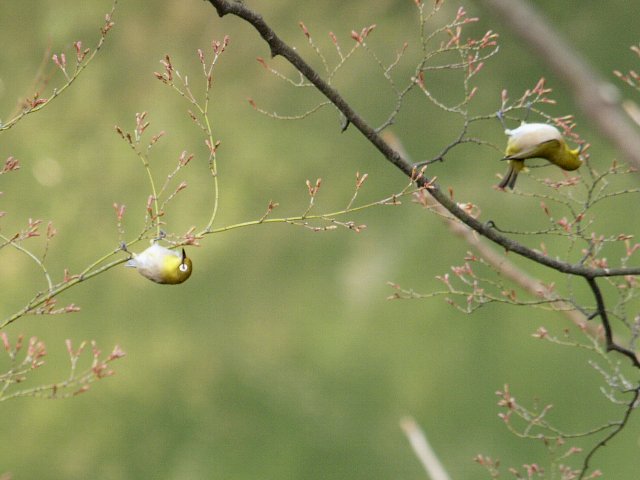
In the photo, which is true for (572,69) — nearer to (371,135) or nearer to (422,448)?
(371,135)

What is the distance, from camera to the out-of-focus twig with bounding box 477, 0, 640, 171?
769 mm

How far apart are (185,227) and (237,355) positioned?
1.51 feet

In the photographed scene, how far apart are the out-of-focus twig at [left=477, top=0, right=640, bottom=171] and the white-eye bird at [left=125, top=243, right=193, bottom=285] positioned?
42 cm

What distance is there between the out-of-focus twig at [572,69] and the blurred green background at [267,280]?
1.96 meters

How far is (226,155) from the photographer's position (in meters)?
2.96

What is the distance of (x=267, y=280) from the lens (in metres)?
2.95

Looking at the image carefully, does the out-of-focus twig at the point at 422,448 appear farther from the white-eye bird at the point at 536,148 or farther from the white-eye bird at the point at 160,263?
the white-eye bird at the point at 160,263

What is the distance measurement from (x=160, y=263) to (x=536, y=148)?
0.46m

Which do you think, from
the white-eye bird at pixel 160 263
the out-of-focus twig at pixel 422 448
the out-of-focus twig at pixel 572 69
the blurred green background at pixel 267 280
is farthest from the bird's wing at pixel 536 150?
the blurred green background at pixel 267 280

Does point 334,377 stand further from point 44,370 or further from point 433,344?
point 44,370

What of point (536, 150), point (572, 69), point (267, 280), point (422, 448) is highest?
point (267, 280)

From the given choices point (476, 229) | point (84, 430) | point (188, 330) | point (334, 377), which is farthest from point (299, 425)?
point (476, 229)

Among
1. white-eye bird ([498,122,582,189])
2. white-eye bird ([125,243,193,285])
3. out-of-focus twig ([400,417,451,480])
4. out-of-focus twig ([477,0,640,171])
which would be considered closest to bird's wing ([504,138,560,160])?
white-eye bird ([498,122,582,189])

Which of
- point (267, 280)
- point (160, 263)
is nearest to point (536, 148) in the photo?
point (160, 263)
